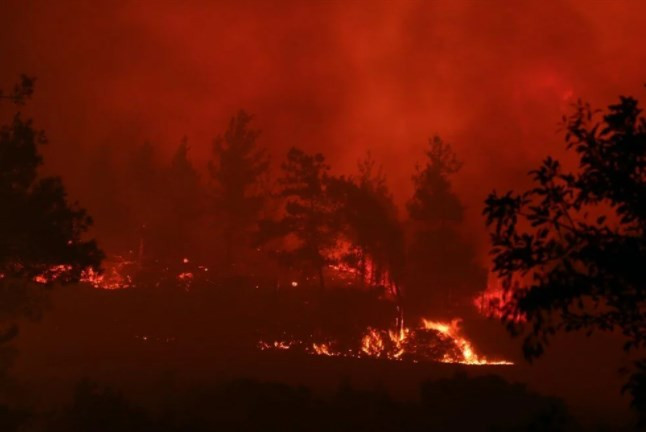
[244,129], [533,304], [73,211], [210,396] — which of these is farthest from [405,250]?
[533,304]

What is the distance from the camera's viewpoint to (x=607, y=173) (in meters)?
6.54

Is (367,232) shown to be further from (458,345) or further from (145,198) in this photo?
(145,198)

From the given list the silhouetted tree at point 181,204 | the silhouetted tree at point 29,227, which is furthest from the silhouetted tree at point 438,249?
the silhouetted tree at point 29,227

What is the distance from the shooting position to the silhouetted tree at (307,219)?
43.7 meters

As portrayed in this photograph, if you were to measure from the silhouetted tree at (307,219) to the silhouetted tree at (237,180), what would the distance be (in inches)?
348

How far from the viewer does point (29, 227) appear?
1953 cm

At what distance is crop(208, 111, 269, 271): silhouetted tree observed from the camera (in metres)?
53.3

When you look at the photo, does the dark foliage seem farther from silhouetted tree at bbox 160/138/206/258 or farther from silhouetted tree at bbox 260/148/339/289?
silhouetted tree at bbox 160/138/206/258

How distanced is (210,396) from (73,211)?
7.61m

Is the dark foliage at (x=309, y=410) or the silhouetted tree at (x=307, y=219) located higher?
the silhouetted tree at (x=307, y=219)

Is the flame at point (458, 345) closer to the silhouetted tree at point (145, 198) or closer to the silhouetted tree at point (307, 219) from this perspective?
the silhouetted tree at point (307, 219)

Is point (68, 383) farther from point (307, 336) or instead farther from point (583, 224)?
point (583, 224)

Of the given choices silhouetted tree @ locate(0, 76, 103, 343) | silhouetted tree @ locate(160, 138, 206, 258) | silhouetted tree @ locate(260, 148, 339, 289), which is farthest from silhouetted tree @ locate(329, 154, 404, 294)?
silhouetted tree @ locate(0, 76, 103, 343)

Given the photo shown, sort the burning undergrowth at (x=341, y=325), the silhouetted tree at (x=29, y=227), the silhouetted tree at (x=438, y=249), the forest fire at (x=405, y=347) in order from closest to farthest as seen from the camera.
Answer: the silhouetted tree at (x=29, y=227) < the forest fire at (x=405, y=347) < the burning undergrowth at (x=341, y=325) < the silhouetted tree at (x=438, y=249)
